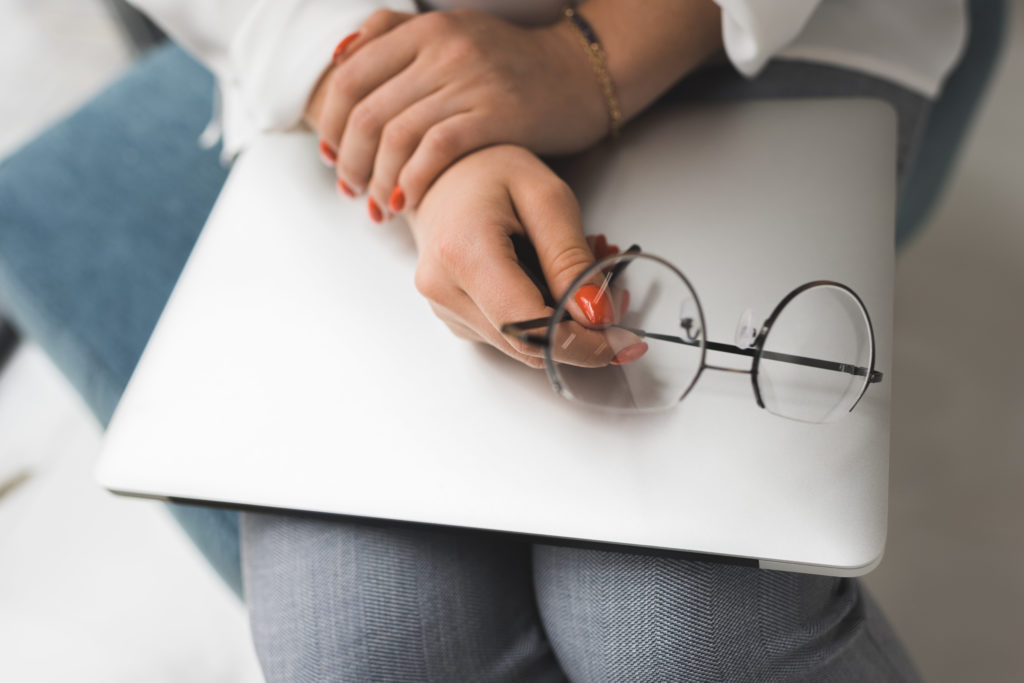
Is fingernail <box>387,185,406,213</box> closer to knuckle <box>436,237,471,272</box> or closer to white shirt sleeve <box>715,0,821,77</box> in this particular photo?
knuckle <box>436,237,471,272</box>

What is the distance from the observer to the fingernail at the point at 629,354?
1.42 feet

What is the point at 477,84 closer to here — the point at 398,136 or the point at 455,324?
the point at 398,136

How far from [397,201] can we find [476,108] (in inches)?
3.2

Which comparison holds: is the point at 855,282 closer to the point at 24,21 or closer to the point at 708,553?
the point at 708,553

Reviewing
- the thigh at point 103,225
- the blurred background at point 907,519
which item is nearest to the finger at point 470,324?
the thigh at point 103,225

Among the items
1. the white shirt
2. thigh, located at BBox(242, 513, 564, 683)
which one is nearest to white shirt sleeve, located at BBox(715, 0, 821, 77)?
the white shirt

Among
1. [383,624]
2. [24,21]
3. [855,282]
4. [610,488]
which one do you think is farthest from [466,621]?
[24,21]

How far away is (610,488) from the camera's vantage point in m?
0.41

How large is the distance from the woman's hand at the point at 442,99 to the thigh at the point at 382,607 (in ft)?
0.75

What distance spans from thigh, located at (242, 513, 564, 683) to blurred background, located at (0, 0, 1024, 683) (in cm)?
37

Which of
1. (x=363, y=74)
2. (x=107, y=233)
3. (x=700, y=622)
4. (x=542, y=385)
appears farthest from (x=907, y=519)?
(x=107, y=233)

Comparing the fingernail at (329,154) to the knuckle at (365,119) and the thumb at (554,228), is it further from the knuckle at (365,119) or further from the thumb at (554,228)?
the thumb at (554,228)

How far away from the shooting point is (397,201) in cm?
52

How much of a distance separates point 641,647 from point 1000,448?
68 centimetres
